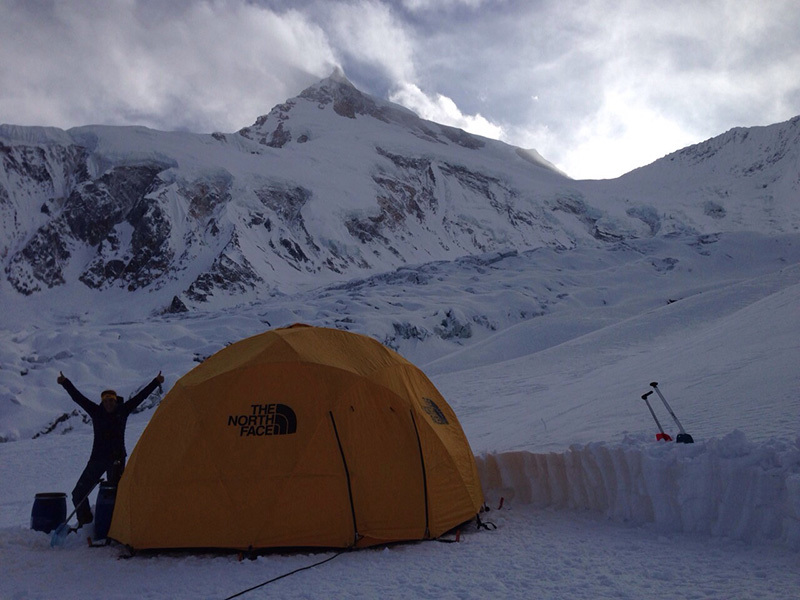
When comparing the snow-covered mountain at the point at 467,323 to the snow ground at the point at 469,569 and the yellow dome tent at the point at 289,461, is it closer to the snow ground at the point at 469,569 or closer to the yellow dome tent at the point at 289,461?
the snow ground at the point at 469,569

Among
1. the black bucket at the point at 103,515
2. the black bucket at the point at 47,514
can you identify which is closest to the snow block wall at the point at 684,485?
the black bucket at the point at 103,515

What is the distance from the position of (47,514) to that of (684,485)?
5442 mm

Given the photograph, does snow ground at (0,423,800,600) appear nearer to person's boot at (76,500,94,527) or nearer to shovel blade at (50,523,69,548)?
shovel blade at (50,523,69,548)

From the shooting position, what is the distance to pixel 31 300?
49938 mm

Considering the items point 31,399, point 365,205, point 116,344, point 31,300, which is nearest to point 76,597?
point 31,399

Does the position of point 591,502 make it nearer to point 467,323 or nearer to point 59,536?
point 59,536

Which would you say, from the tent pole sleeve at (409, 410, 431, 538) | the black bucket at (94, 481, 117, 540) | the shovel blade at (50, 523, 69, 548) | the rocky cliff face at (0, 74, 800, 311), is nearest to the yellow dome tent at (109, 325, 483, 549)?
the tent pole sleeve at (409, 410, 431, 538)

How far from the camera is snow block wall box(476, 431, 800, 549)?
4.27 m

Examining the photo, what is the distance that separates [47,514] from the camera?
544cm

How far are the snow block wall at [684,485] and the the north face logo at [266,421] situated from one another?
107 inches

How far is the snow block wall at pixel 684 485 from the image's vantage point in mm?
4266

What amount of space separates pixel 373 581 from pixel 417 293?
2855 cm

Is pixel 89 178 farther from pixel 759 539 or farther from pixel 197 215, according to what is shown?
pixel 759 539

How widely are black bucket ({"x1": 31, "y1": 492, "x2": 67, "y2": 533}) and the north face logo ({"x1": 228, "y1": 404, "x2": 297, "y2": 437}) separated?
184 cm
